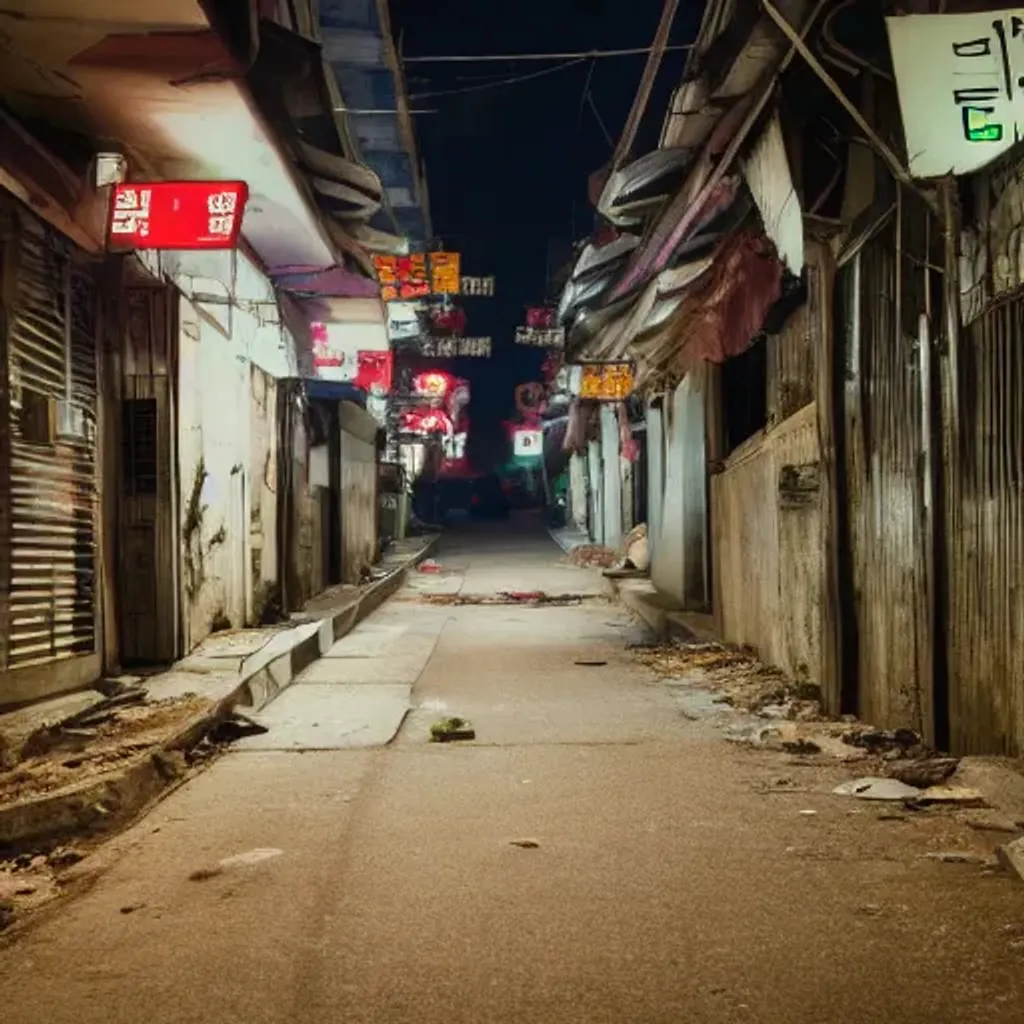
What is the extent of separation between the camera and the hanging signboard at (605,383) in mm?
22922

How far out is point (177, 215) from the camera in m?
8.50

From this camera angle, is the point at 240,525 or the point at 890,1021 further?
the point at 240,525

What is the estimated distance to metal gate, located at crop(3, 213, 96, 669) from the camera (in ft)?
24.2

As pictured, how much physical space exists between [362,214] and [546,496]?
45104 mm

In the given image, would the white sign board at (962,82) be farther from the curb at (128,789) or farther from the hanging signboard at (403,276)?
the hanging signboard at (403,276)

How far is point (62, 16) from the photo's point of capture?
640 centimetres

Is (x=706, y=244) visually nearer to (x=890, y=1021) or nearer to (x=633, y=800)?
Answer: (x=633, y=800)

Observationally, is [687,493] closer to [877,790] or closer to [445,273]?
[877,790]

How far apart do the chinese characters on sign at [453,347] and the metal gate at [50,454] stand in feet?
92.1

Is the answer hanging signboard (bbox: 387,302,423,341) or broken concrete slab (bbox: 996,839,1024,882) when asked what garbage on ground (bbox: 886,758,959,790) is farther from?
hanging signboard (bbox: 387,302,423,341)

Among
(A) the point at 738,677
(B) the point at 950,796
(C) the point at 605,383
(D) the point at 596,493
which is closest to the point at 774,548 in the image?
(A) the point at 738,677

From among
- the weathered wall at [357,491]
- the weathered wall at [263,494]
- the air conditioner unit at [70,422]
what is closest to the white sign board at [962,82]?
the air conditioner unit at [70,422]

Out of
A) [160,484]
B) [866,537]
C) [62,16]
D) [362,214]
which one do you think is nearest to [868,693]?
[866,537]

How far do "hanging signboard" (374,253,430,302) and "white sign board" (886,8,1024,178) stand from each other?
2194cm
